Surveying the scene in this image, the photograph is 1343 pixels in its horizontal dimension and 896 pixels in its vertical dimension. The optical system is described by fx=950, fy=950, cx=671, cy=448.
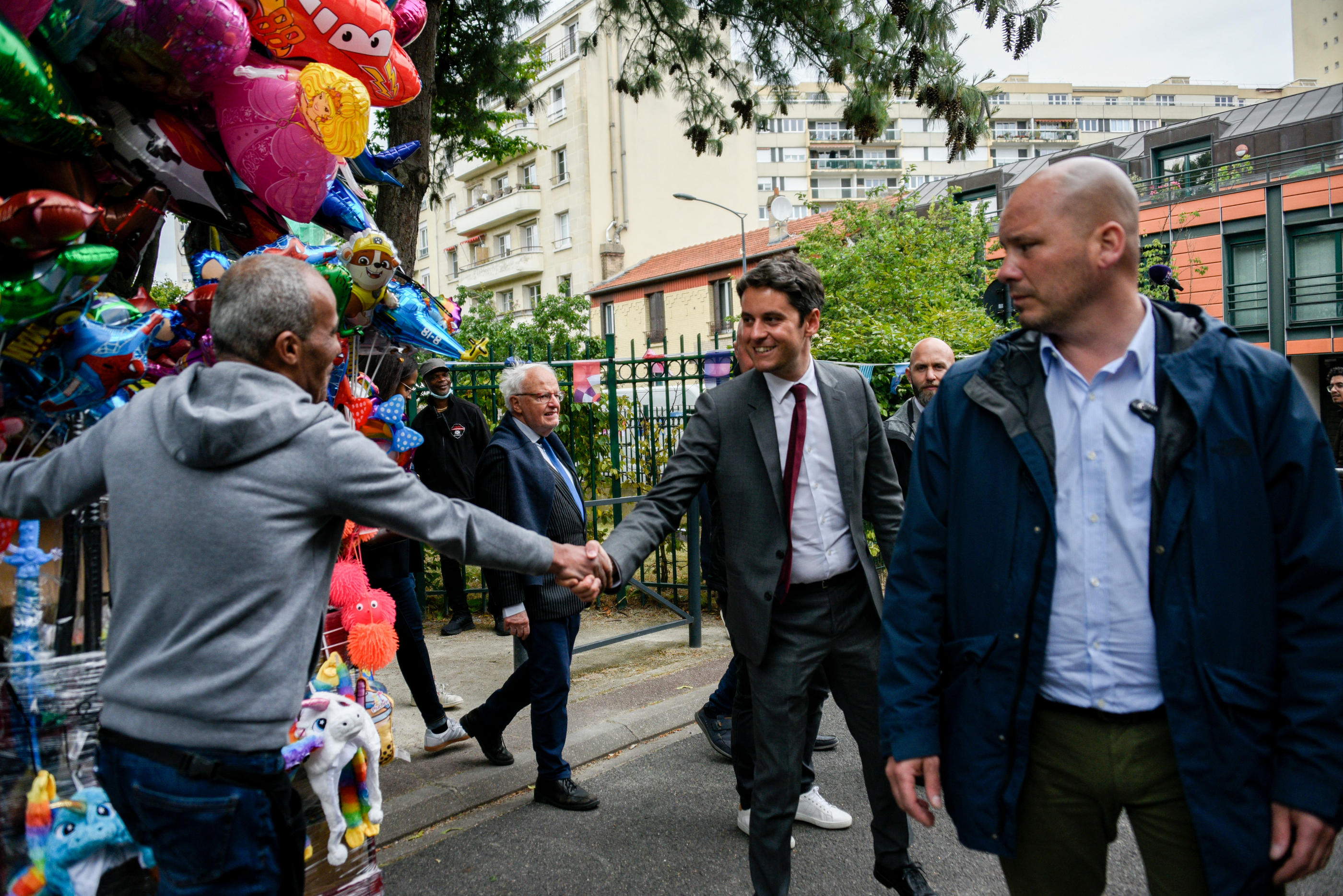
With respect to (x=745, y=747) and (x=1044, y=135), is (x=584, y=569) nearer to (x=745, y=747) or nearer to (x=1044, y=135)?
(x=745, y=747)

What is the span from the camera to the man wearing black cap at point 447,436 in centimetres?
694

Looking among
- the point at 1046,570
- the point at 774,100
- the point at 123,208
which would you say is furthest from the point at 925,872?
the point at 774,100

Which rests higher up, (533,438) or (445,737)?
(533,438)

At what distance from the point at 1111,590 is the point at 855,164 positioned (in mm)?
66778

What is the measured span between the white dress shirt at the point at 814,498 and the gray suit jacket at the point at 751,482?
25mm

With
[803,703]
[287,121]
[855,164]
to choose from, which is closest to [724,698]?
[803,703]

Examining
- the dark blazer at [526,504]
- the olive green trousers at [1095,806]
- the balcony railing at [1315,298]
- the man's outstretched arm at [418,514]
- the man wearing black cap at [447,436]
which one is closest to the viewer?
the olive green trousers at [1095,806]

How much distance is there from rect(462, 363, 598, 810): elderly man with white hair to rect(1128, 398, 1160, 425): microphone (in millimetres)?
2716

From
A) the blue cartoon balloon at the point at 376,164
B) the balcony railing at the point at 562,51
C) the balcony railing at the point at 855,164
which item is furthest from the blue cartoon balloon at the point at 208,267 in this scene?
the balcony railing at the point at 855,164

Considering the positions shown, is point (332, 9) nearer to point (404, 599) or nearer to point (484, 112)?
point (404, 599)

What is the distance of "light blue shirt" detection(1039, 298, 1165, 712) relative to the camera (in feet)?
6.18

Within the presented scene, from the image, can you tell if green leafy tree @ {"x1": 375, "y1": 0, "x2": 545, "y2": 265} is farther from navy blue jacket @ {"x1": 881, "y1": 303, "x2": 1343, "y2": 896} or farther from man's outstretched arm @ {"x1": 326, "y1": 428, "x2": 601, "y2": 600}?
navy blue jacket @ {"x1": 881, "y1": 303, "x2": 1343, "y2": 896}

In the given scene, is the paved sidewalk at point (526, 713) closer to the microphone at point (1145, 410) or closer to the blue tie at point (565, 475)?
the blue tie at point (565, 475)

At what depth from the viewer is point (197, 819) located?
194 centimetres
